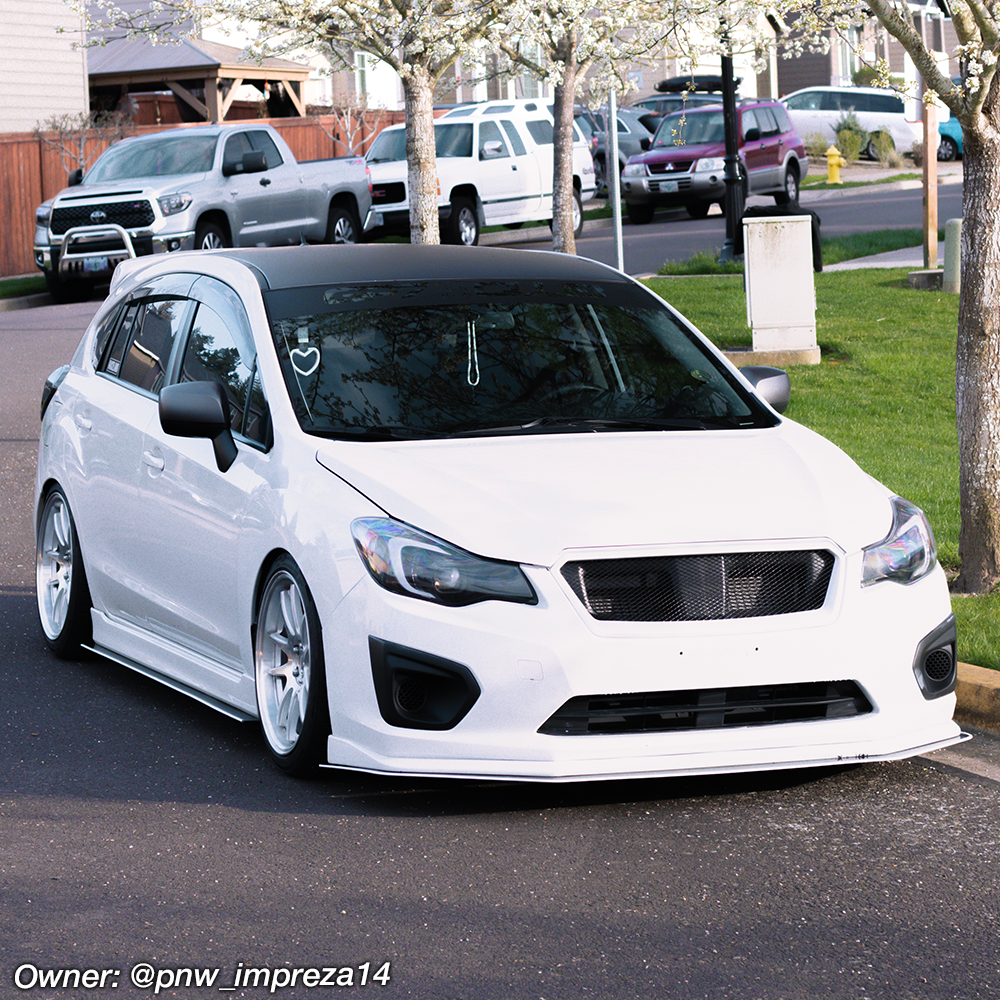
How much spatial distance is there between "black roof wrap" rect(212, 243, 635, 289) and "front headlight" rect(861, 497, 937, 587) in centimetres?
171

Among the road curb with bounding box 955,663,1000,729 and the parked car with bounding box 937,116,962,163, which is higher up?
the parked car with bounding box 937,116,962,163

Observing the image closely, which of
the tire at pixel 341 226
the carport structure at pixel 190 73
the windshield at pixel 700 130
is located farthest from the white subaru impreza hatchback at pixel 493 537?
the carport structure at pixel 190 73

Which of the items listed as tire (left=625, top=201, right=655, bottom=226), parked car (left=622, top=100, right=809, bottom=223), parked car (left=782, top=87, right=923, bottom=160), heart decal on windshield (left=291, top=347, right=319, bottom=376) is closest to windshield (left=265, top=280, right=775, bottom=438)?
heart decal on windshield (left=291, top=347, right=319, bottom=376)

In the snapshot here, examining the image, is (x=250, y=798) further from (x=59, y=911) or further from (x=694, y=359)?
(x=694, y=359)

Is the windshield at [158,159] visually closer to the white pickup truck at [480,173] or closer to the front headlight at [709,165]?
the white pickup truck at [480,173]

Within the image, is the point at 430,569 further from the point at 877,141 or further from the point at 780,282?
the point at 877,141

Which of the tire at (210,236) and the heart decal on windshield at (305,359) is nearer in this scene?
the heart decal on windshield at (305,359)

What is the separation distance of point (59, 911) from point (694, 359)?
3.19 metres

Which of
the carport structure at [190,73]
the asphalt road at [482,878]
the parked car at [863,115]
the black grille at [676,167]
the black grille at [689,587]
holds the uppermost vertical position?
the carport structure at [190,73]

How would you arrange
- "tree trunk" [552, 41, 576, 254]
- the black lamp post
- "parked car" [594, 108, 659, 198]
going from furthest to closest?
"parked car" [594, 108, 659, 198] → the black lamp post → "tree trunk" [552, 41, 576, 254]

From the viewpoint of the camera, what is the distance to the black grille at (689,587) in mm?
5168

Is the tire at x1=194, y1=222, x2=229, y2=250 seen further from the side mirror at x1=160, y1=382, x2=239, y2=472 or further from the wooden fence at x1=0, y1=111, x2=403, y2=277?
the side mirror at x1=160, y1=382, x2=239, y2=472

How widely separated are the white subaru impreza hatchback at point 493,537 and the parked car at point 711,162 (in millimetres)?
26447

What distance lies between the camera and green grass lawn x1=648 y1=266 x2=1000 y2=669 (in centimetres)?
943
